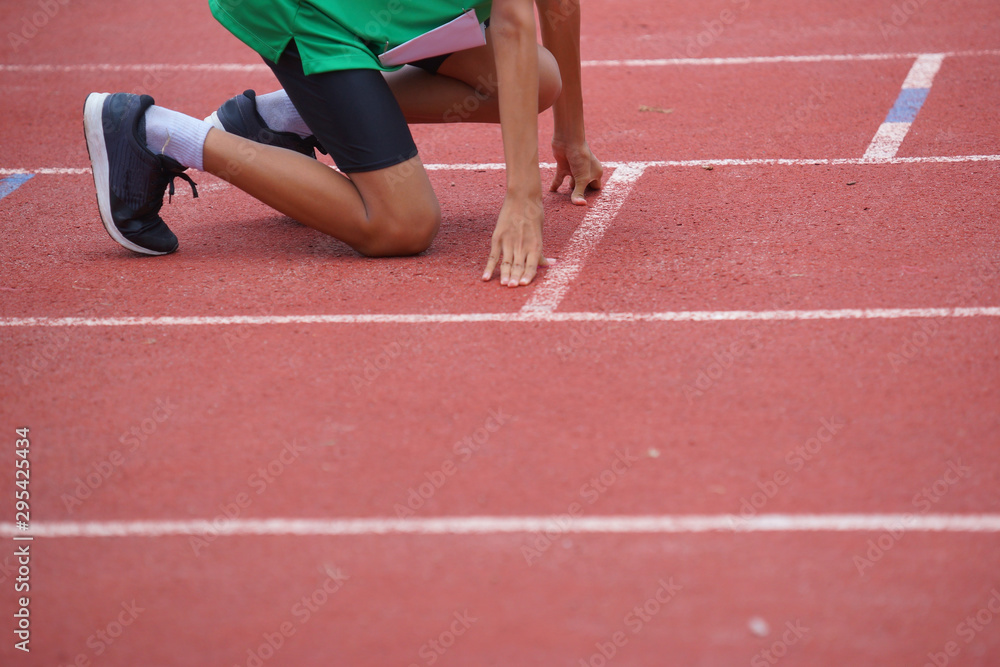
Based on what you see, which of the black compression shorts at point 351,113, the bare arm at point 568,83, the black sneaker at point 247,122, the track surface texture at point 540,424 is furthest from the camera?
the bare arm at point 568,83

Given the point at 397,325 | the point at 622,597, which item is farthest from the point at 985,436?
the point at 397,325

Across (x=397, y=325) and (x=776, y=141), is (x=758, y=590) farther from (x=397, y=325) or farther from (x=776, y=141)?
(x=776, y=141)

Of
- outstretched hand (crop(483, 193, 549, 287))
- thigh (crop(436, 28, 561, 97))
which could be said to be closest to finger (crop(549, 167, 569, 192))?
thigh (crop(436, 28, 561, 97))

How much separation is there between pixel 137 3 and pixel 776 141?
6.12 m

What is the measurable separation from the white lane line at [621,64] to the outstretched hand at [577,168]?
2.40 metres

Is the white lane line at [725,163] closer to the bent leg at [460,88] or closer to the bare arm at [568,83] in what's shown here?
the bare arm at [568,83]

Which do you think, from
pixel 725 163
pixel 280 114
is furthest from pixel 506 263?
pixel 725 163

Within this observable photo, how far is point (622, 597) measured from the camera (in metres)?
2.14

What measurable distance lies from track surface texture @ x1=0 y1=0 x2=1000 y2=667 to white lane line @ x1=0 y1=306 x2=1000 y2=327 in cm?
1

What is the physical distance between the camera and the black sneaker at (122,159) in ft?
12.1

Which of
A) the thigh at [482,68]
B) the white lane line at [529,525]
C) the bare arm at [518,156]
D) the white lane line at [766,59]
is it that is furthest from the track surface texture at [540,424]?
the white lane line at [766,59]

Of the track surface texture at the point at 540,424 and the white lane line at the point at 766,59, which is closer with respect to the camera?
the track surface texture at the point at 540,424

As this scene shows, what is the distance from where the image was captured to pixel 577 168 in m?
4.32

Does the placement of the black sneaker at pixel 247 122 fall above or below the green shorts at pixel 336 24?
below
